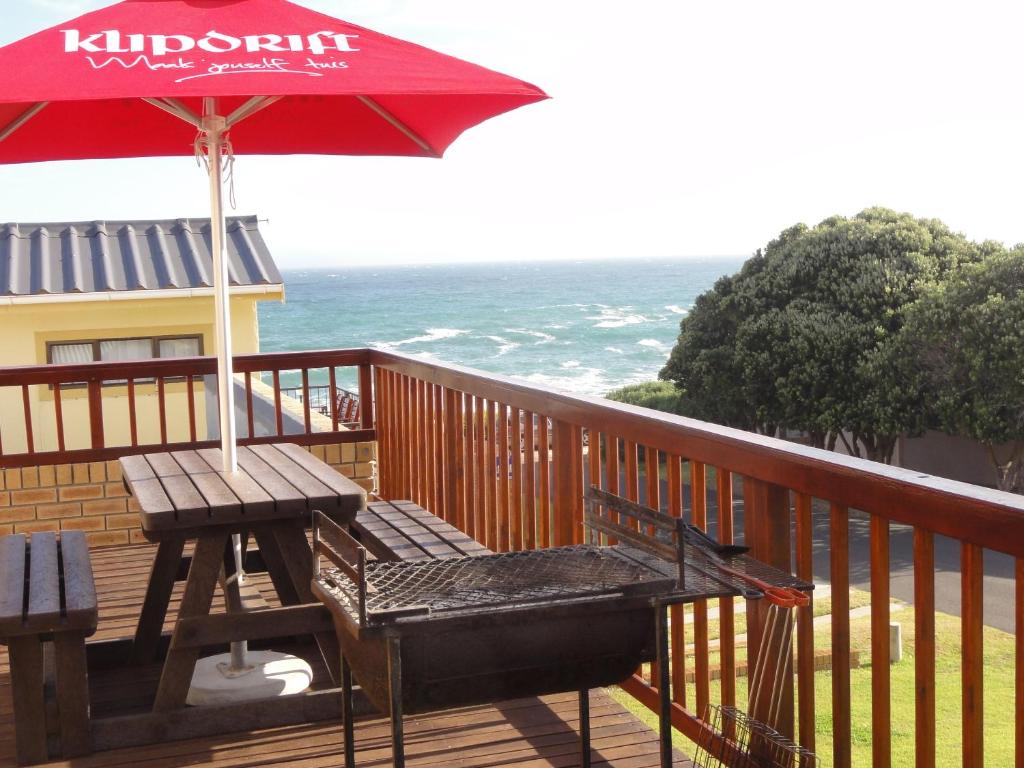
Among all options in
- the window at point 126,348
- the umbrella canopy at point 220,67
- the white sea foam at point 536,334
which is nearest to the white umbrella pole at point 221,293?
the umbrella canopy at point 220,67

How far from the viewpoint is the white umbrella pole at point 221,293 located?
3424 mm

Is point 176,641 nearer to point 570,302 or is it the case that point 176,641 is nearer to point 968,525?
point 968,525

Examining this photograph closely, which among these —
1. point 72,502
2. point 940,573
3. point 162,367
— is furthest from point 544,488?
point 940,573

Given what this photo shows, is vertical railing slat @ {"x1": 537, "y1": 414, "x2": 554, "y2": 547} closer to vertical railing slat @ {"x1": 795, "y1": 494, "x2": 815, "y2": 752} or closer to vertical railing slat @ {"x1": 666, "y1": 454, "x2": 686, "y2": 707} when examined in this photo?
vertical railing slat @ {"x1": 666, "y1": 454, "x2": 686, "y2": 707}

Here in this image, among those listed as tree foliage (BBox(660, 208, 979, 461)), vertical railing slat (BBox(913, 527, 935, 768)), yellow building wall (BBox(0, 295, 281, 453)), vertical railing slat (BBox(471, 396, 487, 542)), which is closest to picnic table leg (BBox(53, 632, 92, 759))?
vertical railing slat (BBox(471, 396, 487, 542))

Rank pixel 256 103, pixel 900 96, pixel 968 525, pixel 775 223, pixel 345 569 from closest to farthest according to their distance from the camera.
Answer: pixel 968 525 < pixel 345 569 < pixel 256 103 < pixel 900 96 < pixel 775 223

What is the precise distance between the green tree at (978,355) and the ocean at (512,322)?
27749 millimetres

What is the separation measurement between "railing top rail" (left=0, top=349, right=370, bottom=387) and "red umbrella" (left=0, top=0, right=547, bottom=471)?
1558mm

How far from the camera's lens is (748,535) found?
269 cm

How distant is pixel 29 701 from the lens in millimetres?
3000

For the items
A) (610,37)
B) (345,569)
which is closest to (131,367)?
(345,569)

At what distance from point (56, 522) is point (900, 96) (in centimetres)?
8808

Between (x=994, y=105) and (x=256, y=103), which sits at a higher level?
(x=994, y=105)

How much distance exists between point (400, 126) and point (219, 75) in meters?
1.68
